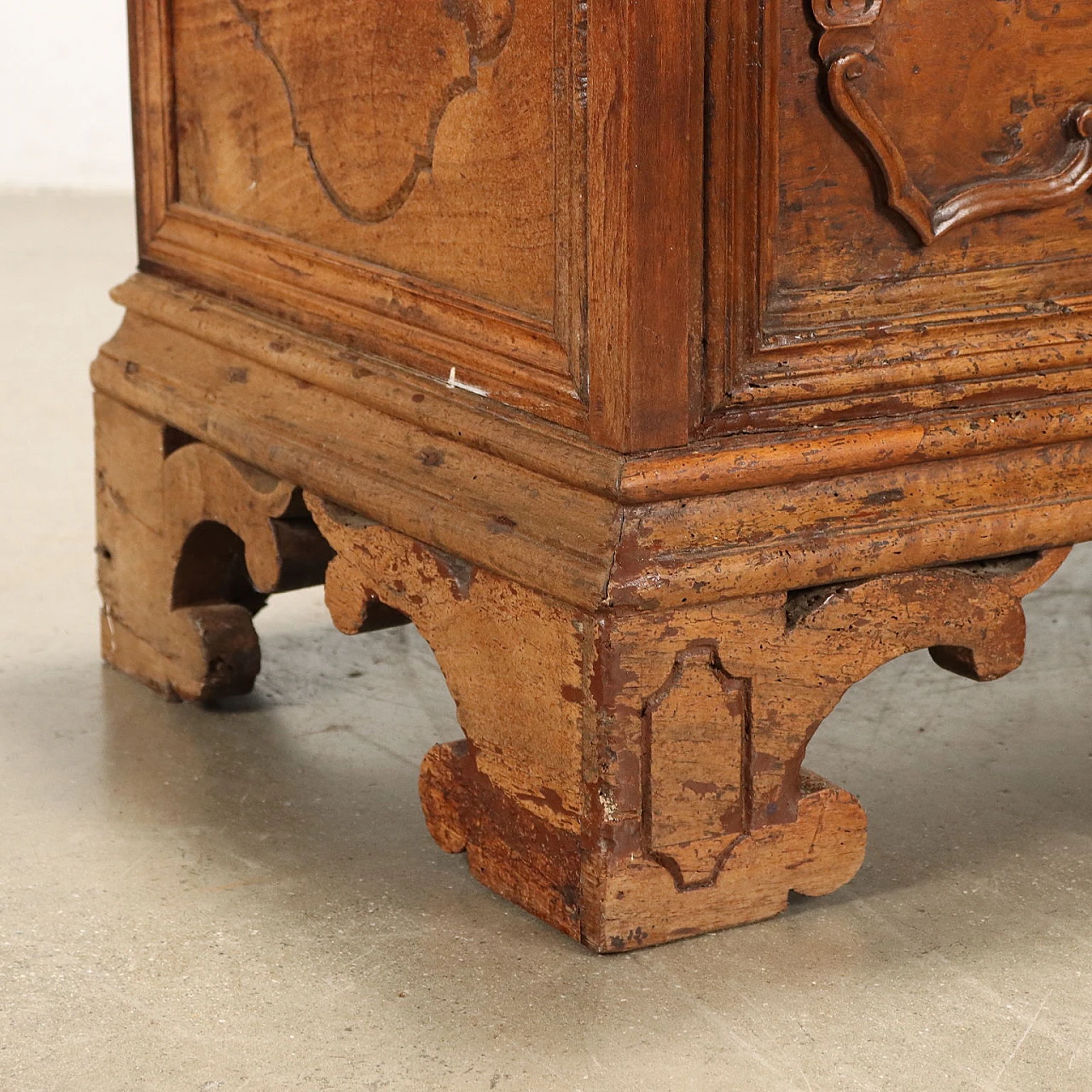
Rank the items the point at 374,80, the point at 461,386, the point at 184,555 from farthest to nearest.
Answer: the point at 184,555 < the point at 374,80 < the point at 461,386

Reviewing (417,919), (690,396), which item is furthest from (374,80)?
(417,919)

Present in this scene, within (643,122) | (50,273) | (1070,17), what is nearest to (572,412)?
(643,122)

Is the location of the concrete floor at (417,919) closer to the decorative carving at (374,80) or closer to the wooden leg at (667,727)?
the wooden leg at (667,727)

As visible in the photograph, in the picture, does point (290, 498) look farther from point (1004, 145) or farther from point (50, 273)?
point (50, 273)

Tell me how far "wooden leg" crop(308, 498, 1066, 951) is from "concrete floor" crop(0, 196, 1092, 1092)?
5 cm

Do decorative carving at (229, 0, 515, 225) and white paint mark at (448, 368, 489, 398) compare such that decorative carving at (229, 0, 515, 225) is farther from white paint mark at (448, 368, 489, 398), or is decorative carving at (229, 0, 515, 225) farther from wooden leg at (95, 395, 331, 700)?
wooden leg at (95, 395, 331, 700)

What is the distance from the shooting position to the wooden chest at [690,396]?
151 cm

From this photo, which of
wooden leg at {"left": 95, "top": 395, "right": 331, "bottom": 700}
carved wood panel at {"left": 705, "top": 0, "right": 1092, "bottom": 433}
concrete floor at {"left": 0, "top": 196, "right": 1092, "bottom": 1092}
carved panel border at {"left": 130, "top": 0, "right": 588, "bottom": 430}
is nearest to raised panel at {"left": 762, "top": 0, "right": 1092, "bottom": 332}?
carved wood panel at {"left": 705, "top": 0, "right": 1092, "bottom": 433}

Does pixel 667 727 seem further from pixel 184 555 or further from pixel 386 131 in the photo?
pixel 184 555

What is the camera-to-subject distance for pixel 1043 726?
2.12 m

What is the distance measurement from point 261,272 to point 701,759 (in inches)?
30.1

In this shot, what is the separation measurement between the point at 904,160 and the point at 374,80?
0.52m

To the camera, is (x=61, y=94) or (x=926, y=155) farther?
(x=61, y=94)

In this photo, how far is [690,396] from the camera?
153 centimetres
